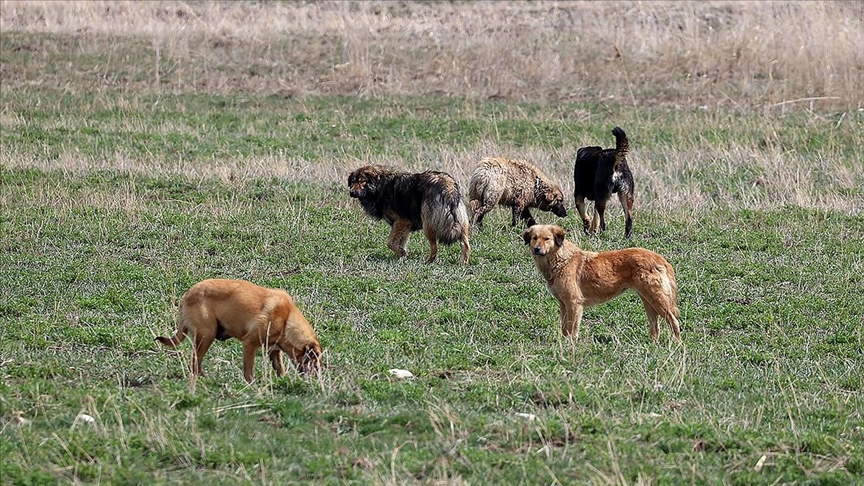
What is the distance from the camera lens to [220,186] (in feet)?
51.8

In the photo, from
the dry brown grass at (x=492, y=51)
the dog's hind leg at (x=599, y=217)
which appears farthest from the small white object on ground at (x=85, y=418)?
the dry brown grass at (x=492, y=51)

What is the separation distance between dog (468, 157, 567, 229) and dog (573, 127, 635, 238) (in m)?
0.52

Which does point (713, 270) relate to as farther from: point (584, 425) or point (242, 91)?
point (242, 91)

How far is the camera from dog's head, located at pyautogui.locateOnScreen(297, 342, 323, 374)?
7.56m

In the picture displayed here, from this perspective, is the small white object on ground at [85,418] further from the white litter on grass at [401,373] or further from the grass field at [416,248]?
the white litter on grass at [401,373]

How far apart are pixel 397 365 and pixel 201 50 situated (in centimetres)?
1994

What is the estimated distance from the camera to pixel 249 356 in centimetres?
751

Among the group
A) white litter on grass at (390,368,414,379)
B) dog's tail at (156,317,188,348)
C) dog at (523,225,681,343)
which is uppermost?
dog's tail at (156,317,188,348)

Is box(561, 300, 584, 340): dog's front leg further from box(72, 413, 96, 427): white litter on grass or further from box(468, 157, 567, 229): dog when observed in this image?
box(468, 157, 567, 229): dog

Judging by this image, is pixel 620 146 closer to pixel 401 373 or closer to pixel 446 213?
pixel 446 213

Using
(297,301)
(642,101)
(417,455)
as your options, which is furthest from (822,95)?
(417,455)

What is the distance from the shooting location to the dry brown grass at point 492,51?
78.8ft

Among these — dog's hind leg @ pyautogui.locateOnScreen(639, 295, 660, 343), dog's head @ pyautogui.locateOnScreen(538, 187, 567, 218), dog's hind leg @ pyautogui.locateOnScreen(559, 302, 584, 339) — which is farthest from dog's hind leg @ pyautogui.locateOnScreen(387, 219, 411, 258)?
dog's hind leg @ pyautogui.locateOnScreen(639, 295, 660, 343)

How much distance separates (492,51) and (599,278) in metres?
17.2
